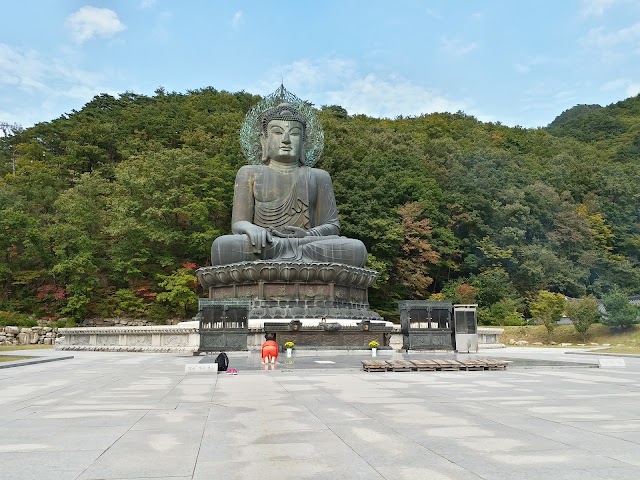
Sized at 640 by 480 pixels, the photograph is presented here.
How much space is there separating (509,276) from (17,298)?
24179 mm

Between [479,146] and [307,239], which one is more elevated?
[479,146]

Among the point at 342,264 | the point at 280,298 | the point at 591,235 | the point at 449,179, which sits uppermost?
the point at 449,179

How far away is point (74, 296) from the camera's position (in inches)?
918

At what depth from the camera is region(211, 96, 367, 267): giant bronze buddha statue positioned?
1758 cm

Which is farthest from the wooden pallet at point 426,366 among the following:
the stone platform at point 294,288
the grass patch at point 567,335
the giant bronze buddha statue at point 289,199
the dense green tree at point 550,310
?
the dense green tree at point 550,310

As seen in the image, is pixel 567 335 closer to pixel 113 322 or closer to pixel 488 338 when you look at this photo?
pixel 488 338

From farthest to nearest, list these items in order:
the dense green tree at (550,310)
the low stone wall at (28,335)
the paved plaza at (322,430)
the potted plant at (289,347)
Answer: the dense green tree at (550,310) < the low stone wall at (28,335) < the potted plant at (289,347) < the paved plaza at (322,430)

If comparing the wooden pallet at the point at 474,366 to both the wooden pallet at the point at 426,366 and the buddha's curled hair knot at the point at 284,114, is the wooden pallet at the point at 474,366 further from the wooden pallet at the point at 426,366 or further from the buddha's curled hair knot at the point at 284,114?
the buddha's curled hair knot at the point at 284,114

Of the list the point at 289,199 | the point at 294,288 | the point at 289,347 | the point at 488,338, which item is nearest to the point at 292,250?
the point at 294,288

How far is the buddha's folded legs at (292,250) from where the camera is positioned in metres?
17.2

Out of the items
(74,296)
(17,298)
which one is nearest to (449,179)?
(74,296)

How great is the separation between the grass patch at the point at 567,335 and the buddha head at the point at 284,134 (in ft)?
36.8

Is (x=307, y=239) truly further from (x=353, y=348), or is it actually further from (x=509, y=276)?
(x=509, y=276)

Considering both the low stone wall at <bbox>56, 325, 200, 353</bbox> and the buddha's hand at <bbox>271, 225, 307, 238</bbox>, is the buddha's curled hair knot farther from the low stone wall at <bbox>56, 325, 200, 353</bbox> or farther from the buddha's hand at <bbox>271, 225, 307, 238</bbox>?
the low stone wall at <bbox>56, 325, 200, 353</bbox>
